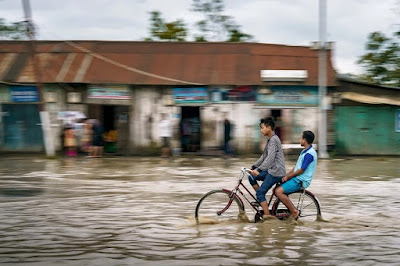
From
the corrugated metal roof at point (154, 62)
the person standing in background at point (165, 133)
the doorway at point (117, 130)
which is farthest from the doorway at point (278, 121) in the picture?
the doorway at point (117, 130)

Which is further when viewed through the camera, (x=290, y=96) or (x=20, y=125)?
(x=20, y=125)

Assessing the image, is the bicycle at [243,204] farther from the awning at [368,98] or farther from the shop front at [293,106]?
the awning at [368,98]

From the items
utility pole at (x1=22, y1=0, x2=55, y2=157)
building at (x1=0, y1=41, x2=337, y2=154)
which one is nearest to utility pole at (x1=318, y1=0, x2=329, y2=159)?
building at (x1=0, y1=41, x2=337, y2=154)

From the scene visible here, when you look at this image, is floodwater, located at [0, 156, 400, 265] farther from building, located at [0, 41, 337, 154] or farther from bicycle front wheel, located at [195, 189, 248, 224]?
building, located at [0, 41, 337, 154]

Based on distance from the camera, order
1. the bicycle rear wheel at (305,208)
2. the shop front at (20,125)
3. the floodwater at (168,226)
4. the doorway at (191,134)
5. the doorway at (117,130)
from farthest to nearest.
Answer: the doorway at (191,134) < the shop front at (20,125) < the doorway at (117,130) < the bicycle rear wheel at (305,208) < the floodwater at (168,226)

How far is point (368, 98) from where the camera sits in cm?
2291

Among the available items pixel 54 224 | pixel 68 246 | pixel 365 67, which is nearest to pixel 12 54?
pixel 54 224

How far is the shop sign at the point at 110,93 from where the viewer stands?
22891 millimetres

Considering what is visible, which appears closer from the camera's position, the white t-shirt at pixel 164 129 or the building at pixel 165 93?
the white t-shirt at pixel 164 129

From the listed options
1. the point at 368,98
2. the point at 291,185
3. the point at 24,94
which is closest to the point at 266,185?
the point at 291,185

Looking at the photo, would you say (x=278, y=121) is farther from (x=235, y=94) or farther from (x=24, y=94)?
(x=24, y=94)

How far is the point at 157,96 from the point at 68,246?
16009 mm

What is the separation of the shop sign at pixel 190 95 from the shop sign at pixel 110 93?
1.97 m

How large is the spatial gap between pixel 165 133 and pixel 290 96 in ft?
17.4
